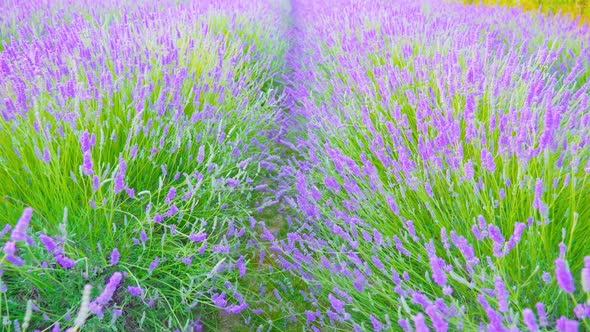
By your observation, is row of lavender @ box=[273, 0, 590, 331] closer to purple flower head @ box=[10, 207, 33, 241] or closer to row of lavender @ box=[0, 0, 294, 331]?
row of lavender @ box=[0, 0, 294, 331]

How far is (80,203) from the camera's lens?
183 cm

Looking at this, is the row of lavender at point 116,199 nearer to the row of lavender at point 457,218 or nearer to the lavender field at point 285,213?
the lavender field at point 285,213

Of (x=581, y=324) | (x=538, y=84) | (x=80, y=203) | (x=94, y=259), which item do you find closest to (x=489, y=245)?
(x=581, y=324)

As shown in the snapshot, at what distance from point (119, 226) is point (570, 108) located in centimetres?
211

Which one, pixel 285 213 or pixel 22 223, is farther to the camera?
pixel 285 213

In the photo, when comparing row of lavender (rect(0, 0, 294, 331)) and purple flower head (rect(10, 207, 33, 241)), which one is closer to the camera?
purple flower head (rect(10, 207, 33, 241))

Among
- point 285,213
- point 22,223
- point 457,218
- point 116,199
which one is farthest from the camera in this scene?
point 285,213

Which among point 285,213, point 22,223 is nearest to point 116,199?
point 22,223

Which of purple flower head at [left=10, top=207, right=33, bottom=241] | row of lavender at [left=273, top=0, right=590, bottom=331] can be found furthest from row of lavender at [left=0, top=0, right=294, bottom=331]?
row of lavender at [left=273, top=0, right=590, bottom=331]

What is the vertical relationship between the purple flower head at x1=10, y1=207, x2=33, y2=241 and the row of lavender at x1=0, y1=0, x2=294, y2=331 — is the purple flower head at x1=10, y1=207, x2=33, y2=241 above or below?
above

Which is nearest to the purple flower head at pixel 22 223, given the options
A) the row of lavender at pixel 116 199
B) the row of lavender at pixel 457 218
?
the row of lavender at pixel 116 199

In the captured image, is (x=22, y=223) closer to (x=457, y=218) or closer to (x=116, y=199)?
(x=116, y=199)

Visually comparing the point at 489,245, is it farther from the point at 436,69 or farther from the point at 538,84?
the point at 436,69

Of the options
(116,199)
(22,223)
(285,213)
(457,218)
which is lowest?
(285,213)
